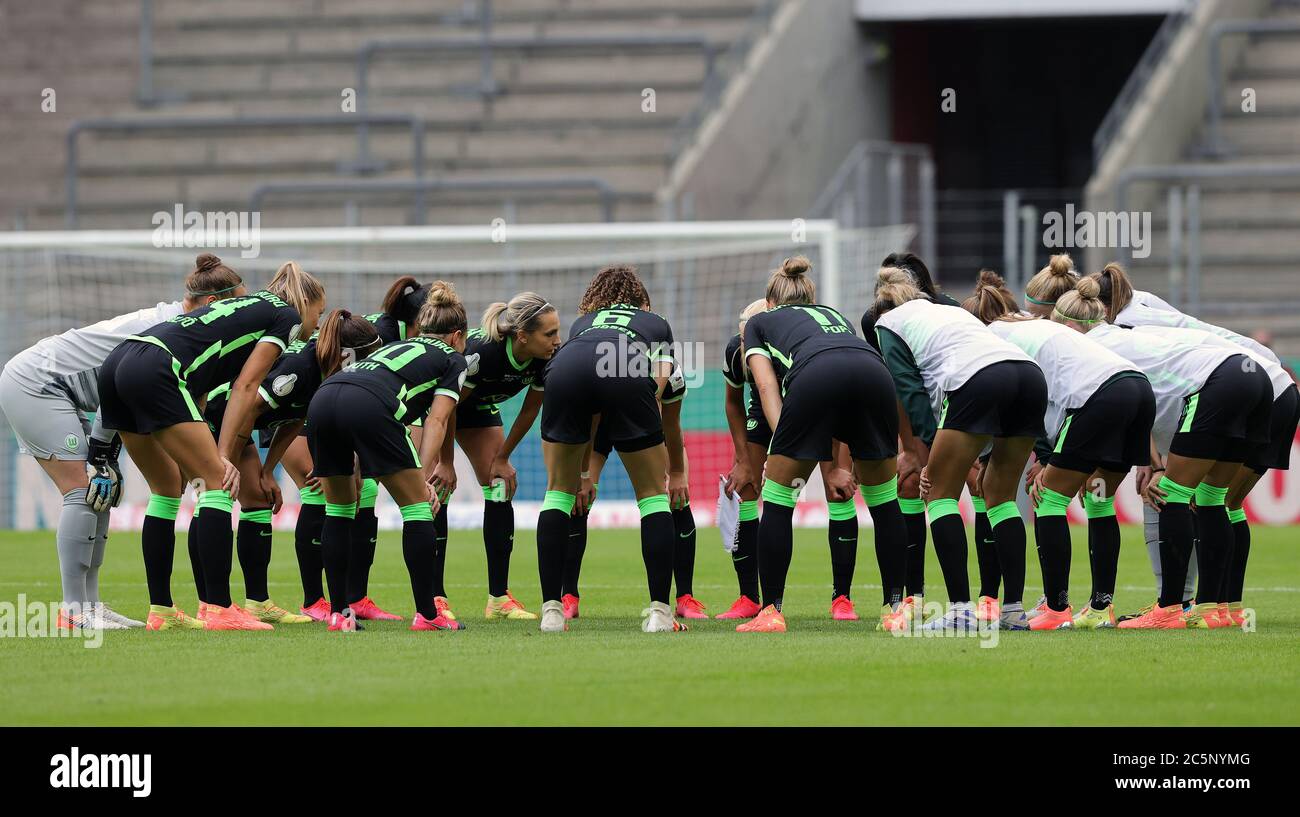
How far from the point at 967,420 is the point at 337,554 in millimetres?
3190

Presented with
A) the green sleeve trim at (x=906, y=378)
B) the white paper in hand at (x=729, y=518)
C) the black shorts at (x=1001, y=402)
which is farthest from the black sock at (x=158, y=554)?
the black shorts at (x=1001, y=402)

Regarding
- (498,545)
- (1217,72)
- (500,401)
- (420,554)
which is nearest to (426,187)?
(1217,72)

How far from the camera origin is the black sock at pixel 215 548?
28.8 ft

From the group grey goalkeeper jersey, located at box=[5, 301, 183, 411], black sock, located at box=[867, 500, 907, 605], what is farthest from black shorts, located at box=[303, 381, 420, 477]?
black sock, located at box=[867, 500, 907, 605]

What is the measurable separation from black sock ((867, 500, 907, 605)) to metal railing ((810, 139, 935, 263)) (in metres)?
12.3

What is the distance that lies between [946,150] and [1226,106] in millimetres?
6241

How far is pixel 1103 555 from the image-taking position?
357 inches

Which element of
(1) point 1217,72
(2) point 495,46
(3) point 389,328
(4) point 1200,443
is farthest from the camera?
(2) point 495,46

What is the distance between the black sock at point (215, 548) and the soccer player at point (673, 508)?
1851mm

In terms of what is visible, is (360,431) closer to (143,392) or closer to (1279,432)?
(143,392)
